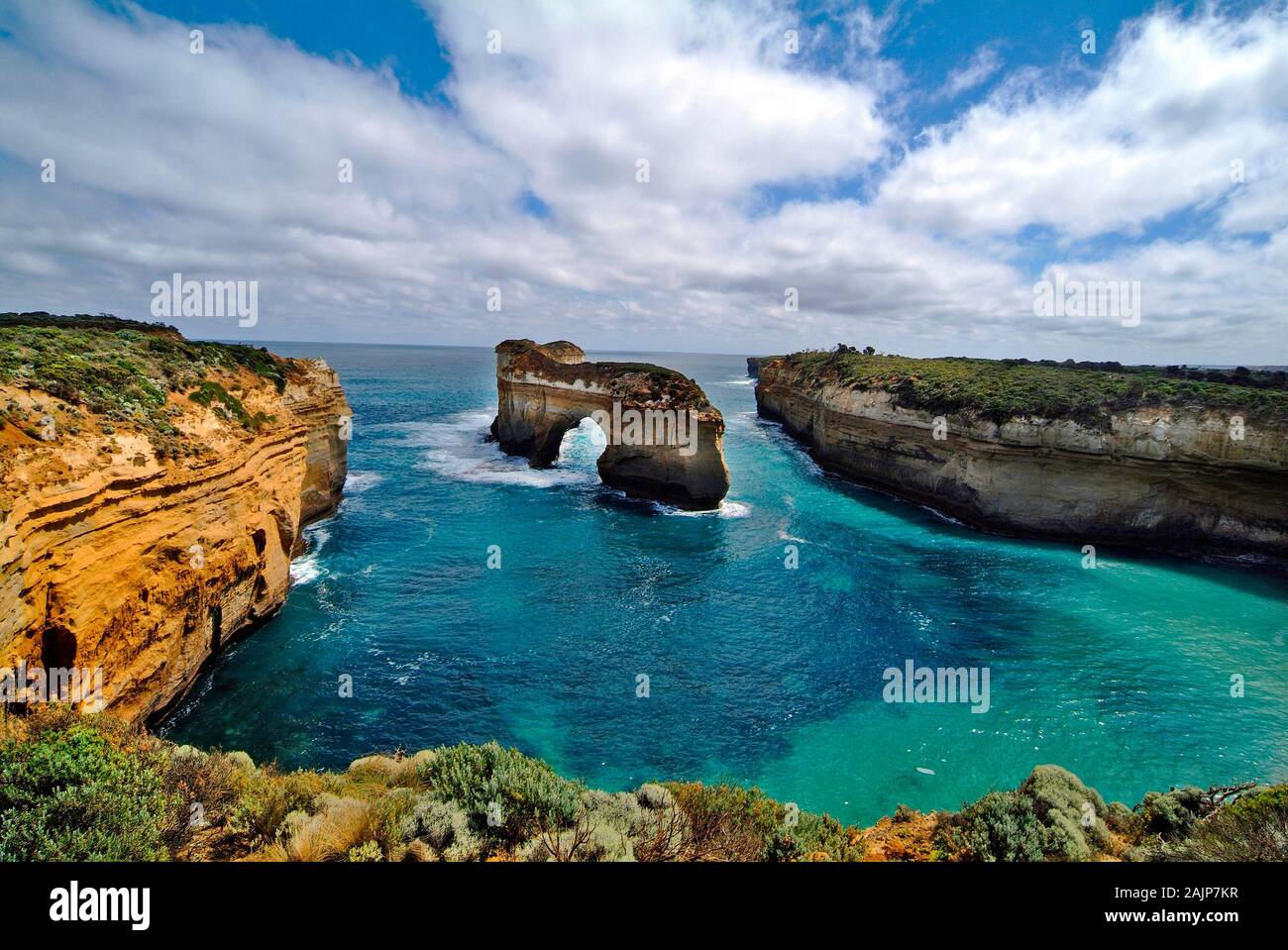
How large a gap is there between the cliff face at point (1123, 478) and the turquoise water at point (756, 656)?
88.0 inches

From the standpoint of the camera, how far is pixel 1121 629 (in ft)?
72.2

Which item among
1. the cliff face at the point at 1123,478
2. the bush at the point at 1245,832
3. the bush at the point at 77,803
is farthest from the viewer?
the cliff face at the point at 1123,478

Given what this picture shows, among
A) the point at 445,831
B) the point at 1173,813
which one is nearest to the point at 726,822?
the point at 445,831

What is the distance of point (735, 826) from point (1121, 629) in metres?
22.2

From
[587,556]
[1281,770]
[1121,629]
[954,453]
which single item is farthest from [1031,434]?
[587,556]

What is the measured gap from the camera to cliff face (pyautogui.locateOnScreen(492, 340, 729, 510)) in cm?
3603

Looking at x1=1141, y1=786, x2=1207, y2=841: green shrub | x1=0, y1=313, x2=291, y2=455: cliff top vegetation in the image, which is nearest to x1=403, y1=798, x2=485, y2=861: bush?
x1=1141, y1=786, x2=1207, y2=841: green shrub

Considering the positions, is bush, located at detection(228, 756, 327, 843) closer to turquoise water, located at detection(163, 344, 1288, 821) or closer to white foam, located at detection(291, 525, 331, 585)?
turquoise water, located at detection(163, 344, 1288, 821)

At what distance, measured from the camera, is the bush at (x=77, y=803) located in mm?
5996

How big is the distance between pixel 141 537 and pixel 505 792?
12.1 meters

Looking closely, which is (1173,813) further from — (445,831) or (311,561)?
(311,561)

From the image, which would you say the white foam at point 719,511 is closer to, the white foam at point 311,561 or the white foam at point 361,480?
the white foam at point 311,561
